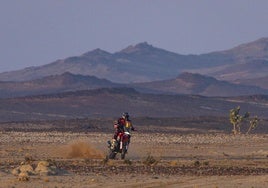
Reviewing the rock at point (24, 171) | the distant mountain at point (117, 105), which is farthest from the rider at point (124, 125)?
the distant mountain at point (117, 105)

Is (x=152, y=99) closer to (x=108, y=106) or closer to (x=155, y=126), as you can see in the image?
(x=108, y=106)

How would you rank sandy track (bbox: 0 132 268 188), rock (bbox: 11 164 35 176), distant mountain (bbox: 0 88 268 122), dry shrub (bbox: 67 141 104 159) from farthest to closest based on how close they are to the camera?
distant mountain (bbox: 0 88 268 122) → dry shrub (bbox: 67 141 104 159) → rock (bbox: 11 164 35 176) → sandy track (bbox: 0 132 268 188)

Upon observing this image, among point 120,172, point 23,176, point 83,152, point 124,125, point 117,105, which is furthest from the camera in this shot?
point 117,105

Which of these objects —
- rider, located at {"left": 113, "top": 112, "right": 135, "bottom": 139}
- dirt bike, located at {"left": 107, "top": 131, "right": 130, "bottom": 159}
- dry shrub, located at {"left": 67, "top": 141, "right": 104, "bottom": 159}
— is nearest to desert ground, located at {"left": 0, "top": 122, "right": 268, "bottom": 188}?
dry shrub, located at {"left": 67, "top": 141, "right": 104, "bottom": 159}

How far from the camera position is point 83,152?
4047cm

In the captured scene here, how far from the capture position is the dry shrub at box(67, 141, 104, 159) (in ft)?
131

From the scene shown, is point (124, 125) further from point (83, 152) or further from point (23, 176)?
point (23, 176)

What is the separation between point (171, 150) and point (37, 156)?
10.2m

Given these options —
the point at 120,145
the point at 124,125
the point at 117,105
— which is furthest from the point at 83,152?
the point at 117,105

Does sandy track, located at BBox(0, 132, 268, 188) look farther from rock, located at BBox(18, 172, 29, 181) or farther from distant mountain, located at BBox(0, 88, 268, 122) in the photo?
distant mountain, located at BBox(0, 88, 268, 122)

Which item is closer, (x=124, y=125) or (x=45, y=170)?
(x=45, y=170)

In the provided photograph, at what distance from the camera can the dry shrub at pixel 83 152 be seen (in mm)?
39875

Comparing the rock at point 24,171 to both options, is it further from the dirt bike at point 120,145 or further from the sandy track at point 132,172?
the dirt bike at point 120,145

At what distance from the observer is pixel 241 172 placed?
32.4m
